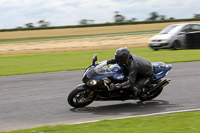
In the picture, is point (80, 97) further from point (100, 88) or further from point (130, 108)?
point (130, 108)

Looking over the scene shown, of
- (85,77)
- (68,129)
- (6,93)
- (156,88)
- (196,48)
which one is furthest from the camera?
(196,48)

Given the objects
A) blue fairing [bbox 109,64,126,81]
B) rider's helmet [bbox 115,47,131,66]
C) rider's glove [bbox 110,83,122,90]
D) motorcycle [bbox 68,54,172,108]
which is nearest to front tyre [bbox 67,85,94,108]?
motorcycle [bbox 68,54,172,108]

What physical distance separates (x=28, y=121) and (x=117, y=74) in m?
2.10

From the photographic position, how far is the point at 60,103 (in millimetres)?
8930

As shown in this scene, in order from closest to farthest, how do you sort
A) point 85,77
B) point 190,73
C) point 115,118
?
point 115,118 < point 85,77 < point 190,73

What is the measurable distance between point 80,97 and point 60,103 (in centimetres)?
93

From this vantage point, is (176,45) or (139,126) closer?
(139,126)

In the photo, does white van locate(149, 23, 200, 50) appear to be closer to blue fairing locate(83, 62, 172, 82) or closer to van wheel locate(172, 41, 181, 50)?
van wheel locate(172, 41, 181, 50)

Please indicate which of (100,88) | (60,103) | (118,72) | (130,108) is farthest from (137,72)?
(60,103)

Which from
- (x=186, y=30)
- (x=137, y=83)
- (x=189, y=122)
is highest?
(x=186, y=30)

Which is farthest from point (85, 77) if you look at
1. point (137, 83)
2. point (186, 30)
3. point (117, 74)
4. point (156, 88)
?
point (186, 30)

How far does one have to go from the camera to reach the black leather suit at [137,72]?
8031mm

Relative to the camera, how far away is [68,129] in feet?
20.8

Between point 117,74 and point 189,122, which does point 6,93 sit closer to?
point 117,74
